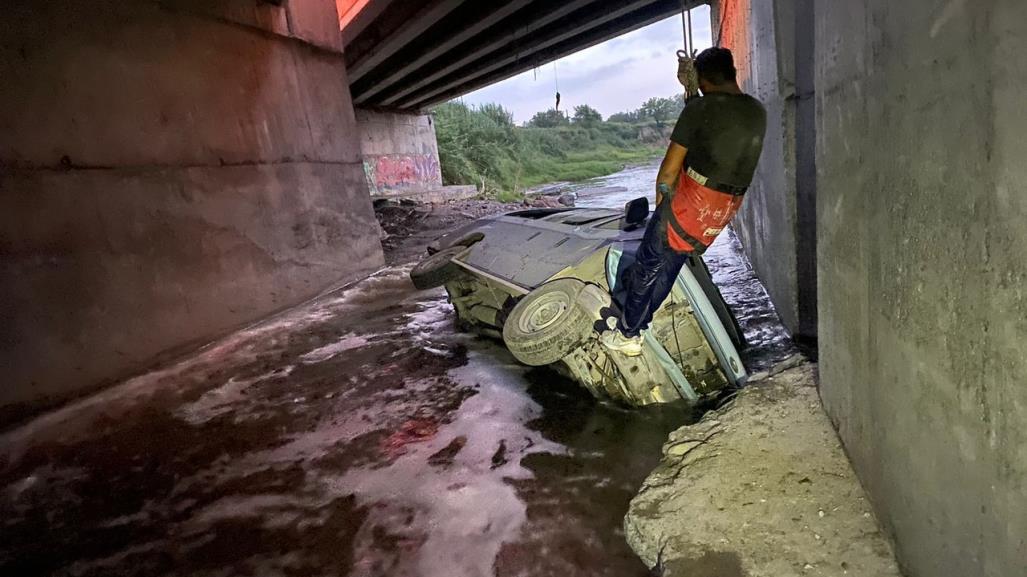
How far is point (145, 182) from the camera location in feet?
18.3

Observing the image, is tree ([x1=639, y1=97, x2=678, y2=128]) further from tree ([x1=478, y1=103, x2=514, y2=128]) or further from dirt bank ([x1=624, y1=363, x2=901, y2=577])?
dirt bank ([x1=624, y1=363, x2=901, y2=577])

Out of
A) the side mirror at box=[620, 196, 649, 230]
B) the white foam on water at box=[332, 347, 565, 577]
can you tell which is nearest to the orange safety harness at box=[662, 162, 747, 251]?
the side mirror at box=[620, 196, 649, 230]

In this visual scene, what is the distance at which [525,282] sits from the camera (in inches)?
161

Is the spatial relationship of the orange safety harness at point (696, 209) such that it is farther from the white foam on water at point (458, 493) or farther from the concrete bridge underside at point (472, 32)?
the concrete bridge underside at point (472, 32)

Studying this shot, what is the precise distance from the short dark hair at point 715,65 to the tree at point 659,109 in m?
60.4

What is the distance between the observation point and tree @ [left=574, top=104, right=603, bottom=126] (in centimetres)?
5419

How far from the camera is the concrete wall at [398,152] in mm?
20219

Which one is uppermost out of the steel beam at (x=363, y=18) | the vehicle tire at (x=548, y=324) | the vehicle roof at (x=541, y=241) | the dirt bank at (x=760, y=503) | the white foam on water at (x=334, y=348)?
the steel beam at (x=363, y=18)

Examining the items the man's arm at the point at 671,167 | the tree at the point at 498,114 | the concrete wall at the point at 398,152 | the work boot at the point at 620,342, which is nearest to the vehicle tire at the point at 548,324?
the work boot at the point at 620,342

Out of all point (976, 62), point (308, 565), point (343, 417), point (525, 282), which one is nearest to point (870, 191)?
point (976, 62)

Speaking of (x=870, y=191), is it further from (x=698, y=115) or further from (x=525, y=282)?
(x=525, y=282)

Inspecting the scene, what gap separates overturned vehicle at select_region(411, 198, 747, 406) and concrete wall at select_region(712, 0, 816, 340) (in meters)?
0.61

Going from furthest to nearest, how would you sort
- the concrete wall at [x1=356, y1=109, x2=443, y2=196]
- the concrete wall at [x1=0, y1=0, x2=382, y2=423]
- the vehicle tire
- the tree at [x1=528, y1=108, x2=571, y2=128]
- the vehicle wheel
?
the tree at [x1=528, y1=108, x2=571, y2=128] < the concrete wall at [x1=356, y1=109, x2=443, y2=196] < the vehicle wheel < the concrete wall at [x1=0, y1=0, x2=382, y2=423] < the vehicle tire

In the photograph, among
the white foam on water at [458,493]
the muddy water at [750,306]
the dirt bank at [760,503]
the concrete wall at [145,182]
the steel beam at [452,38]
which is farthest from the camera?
the steel beam at [452,38]
